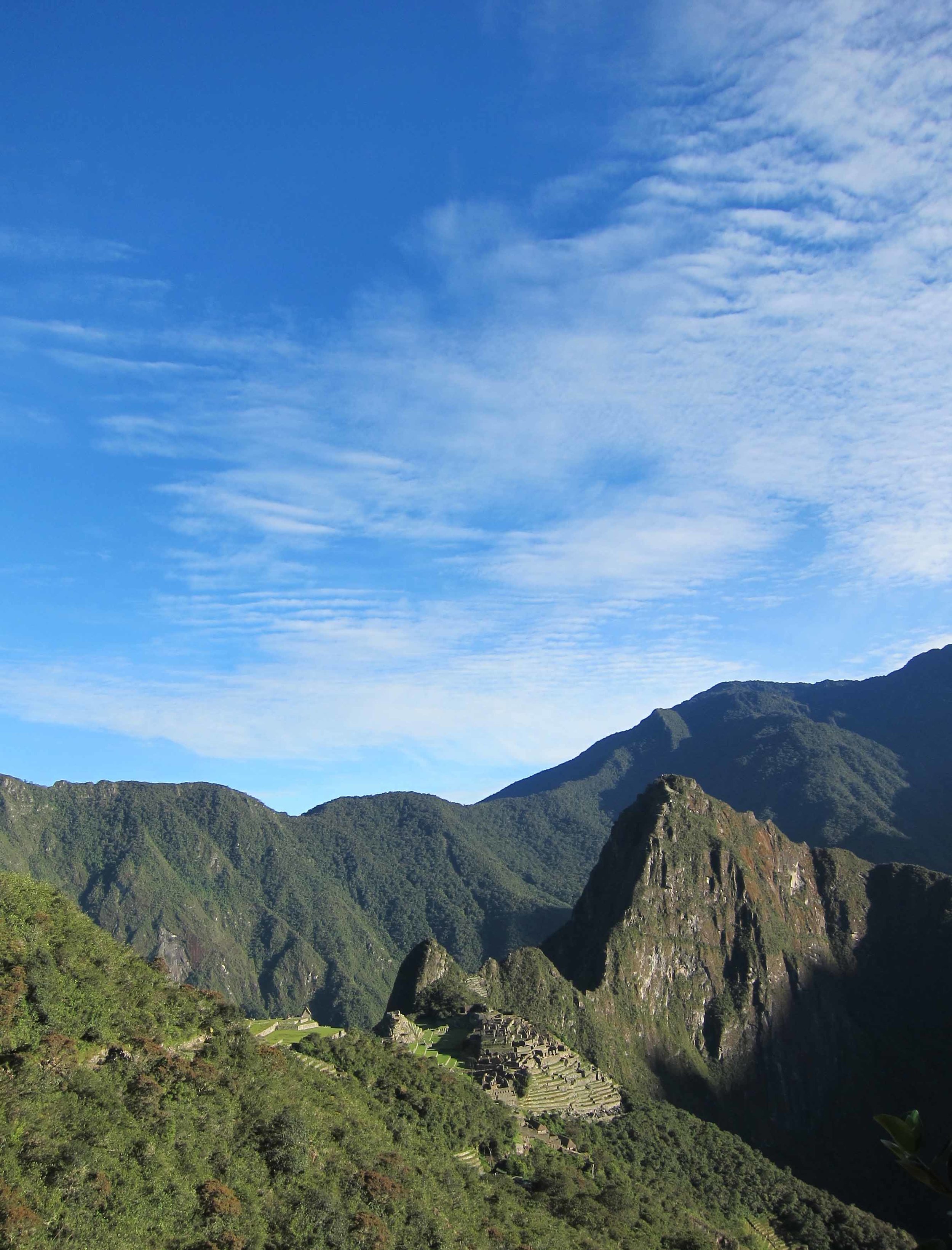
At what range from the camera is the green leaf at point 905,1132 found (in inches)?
169

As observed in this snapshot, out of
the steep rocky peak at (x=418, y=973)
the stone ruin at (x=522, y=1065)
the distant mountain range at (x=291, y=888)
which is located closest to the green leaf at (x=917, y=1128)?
the stone ruin at (x=522, y=1065)

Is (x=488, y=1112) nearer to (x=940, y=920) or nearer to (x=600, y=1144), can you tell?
(x=600, y=1144)

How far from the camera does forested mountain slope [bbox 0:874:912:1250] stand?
840 inches

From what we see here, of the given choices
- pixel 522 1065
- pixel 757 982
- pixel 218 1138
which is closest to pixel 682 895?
pixel 757 982

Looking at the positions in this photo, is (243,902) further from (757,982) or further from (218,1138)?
(218,1138)

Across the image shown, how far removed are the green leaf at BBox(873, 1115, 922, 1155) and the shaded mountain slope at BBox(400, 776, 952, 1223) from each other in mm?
77827

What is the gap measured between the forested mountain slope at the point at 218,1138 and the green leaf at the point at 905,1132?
21431 millimetres

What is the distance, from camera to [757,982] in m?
105

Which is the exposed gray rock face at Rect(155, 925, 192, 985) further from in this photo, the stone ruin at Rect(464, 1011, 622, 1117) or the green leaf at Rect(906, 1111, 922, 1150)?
the green leaf at Rect(906, 1111, 922, 1150)

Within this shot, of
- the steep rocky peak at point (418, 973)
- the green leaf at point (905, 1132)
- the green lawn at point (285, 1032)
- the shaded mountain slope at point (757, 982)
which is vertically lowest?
the shaded mountain slope at point (757, 982)

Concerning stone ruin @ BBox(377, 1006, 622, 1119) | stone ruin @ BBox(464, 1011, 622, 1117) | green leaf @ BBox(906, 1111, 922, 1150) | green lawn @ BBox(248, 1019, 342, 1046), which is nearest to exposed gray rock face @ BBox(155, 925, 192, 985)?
stone ruin @ BBox(377, 1006, 622, 1119)

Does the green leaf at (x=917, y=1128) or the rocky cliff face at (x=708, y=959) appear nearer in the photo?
the green leaf at (x=917, y=1128)

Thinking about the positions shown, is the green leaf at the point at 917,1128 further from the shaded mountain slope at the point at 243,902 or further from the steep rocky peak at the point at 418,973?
the shaded mountain slope at the point at 243,902

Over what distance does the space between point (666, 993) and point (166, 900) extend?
11216cm
